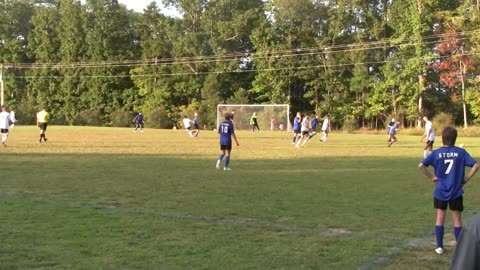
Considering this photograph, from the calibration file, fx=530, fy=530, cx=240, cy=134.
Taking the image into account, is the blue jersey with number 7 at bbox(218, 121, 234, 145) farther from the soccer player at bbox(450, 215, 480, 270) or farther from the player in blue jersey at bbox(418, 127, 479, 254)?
the soccer player at bbox(450, 215, 480, 270)

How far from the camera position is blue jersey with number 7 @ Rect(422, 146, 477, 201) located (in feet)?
21.4

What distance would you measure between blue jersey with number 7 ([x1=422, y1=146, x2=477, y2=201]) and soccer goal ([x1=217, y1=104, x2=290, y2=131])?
151 ft

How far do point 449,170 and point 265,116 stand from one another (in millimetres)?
48131

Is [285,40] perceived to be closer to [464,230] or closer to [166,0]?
[166,0]

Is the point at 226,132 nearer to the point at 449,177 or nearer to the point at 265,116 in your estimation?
the point at 449,177

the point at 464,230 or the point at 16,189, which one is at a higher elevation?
the point at 464,230

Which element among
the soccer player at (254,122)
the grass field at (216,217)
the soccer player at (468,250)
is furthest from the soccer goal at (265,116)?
the soccer player at (468,250)

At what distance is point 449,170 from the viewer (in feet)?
21.5

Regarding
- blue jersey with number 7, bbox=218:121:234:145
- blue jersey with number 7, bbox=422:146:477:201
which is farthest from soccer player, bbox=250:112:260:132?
blue jersey with number 7, bbox=422:146:477:201

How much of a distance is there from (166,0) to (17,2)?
24544 mm

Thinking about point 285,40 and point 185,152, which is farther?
point 285,40

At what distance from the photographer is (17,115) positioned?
6838 centimetres

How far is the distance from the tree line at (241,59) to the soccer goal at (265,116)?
7.39 meters

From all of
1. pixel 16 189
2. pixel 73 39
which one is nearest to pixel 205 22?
pixel 73 39
